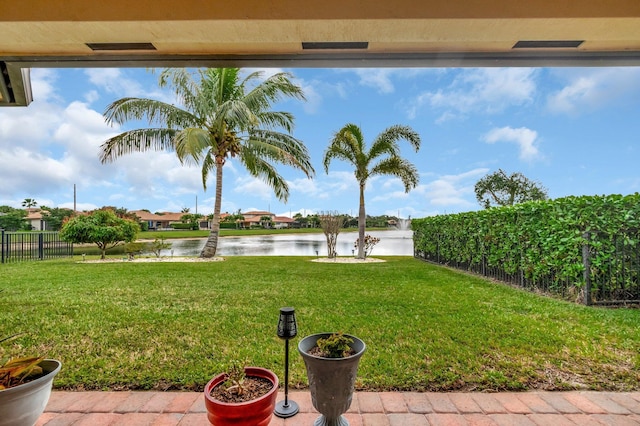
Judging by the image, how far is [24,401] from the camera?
173 centimetres

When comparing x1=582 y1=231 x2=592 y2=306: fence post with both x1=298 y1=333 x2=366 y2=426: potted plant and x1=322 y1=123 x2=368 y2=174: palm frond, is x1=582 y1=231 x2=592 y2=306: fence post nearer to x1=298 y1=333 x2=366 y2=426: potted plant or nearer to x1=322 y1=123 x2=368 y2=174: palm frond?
x1=298 y1=333 x2=366 y2=426: potted plant

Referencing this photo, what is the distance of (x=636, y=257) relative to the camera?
4.97 meters

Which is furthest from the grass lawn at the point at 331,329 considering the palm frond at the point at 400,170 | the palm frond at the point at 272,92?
the palm frond at the point at 272,92

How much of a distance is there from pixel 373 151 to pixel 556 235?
7115 mm

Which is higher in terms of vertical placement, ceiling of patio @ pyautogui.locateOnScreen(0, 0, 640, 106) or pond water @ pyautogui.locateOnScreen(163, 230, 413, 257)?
ceiling of patio @ pyautogui.locateOnScreen(0, 0, 640, 106)

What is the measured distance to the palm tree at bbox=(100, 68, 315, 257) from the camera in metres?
11.2

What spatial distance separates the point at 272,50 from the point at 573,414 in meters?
3.21

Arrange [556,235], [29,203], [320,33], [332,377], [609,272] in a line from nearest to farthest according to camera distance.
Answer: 1. [332,377]
2. [320,33]
3. [609,272]
4. [556,235]
5. [29,203]

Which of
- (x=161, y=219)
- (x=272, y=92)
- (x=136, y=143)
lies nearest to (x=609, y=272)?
(x=272, y=92)

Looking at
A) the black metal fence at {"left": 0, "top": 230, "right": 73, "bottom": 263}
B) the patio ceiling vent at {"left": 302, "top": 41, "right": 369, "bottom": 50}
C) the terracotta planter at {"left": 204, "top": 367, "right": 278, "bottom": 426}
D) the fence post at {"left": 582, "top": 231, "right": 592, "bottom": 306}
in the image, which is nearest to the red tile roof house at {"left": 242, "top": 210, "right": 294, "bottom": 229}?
the black metal fence at {"left": 0, "top": 230, "right": 73, "bottom": 263}

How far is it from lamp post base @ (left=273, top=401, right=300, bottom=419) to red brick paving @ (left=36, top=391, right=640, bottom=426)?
34 millimetres

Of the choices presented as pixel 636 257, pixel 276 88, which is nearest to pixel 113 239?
pixel 276 88

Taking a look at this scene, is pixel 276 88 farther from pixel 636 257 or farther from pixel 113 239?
pixel 636 257

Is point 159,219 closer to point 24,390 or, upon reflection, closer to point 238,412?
point 24,390
